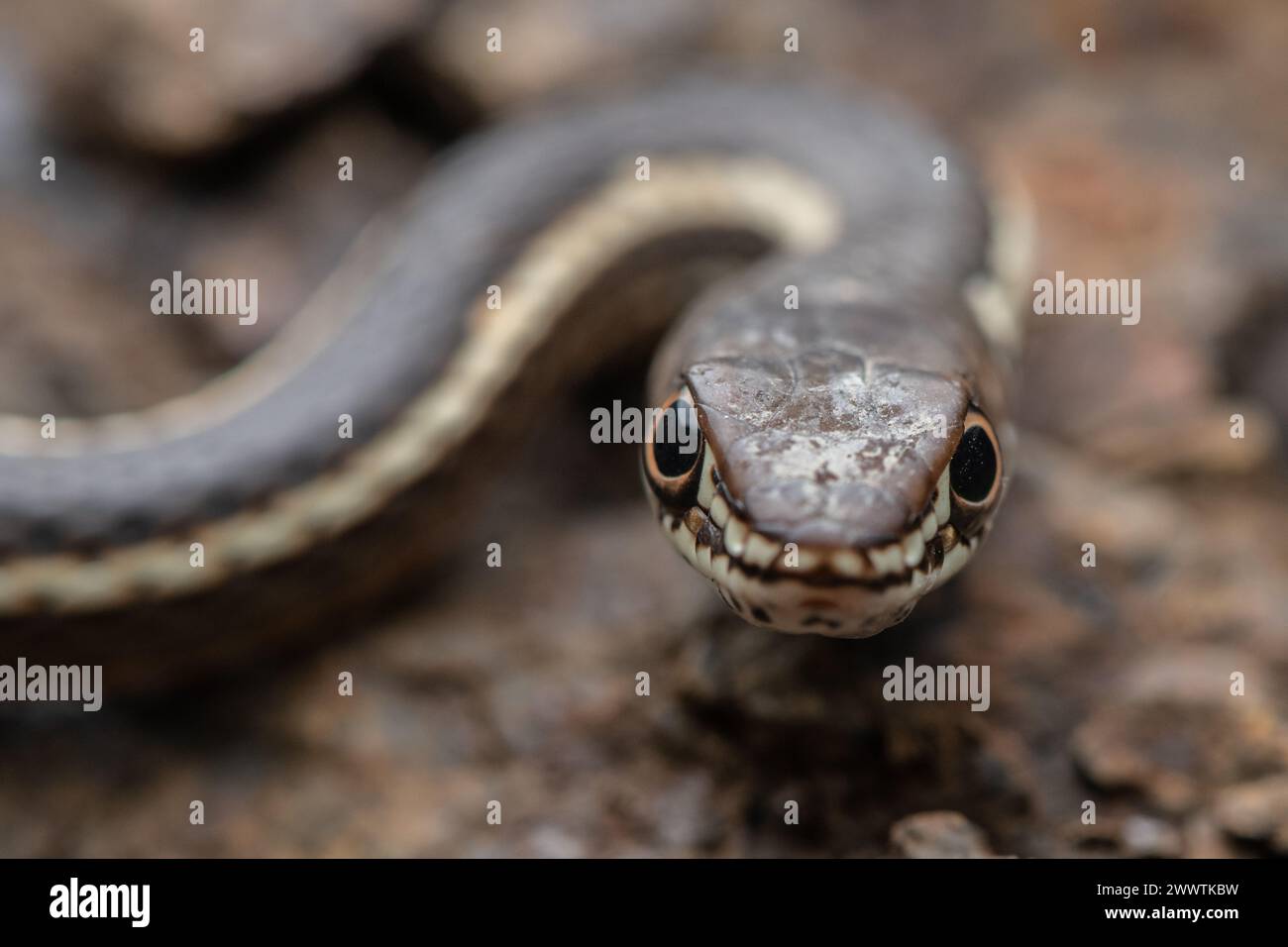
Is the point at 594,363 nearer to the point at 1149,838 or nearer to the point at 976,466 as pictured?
the point at 976,466

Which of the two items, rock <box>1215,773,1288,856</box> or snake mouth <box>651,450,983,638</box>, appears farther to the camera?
rock <box>1215,773,1288,856</box>

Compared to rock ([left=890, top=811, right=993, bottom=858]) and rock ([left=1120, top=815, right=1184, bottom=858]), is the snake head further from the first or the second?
rock ([left=1120, top=815, right=1184, bottom=858])

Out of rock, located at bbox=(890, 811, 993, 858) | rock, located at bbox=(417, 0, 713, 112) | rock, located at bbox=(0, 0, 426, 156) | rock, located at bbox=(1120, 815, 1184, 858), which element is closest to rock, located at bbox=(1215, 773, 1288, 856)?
rock, located at bbox=(1120, 815, 1184, 858)

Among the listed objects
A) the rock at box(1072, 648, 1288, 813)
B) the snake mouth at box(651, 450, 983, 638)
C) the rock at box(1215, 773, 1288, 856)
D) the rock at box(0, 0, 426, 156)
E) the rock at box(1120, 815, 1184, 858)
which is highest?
the rock at box(0, 0, 426, 156)

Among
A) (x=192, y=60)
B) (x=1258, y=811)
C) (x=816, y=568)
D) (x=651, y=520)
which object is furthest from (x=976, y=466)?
(x=192, y=60)

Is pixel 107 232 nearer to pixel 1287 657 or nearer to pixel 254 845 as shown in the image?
pixel 254 845
